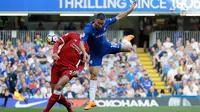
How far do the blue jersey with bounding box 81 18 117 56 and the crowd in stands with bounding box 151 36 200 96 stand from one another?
30.1 ft

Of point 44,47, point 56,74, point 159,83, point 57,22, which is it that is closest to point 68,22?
point 57,22

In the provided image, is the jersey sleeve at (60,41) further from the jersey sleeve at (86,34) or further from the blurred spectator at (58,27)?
the blurred spectator at (58,27)

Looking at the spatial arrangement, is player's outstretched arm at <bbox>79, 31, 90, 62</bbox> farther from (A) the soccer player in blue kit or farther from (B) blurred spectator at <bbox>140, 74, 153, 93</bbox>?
(B) blurred spectator at <bbox>140, 74, 153, 93</bbox>

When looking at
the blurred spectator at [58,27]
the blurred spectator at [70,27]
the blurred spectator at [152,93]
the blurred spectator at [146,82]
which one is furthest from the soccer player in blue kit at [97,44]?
the blurred spectator at [58,27]

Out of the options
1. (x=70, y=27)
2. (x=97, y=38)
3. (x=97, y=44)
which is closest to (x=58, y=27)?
(x=70, y=27)

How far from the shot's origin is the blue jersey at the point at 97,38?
17.0 metres

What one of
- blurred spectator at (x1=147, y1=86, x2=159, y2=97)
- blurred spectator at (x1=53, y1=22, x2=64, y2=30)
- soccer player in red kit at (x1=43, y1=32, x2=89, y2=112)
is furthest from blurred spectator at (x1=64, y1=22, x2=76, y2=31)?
soccer player in red kit at (x1=43, y1=32, x2=89, y2=112)

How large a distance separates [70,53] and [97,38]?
42.8 inches

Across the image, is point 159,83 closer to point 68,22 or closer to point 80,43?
point 68,22

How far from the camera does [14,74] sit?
85.3ft

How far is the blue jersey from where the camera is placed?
17.0 metres

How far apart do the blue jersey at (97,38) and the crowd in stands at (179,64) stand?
919 cm

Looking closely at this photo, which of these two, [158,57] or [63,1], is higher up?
[63,1]

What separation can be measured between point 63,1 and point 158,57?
4.91 metres
